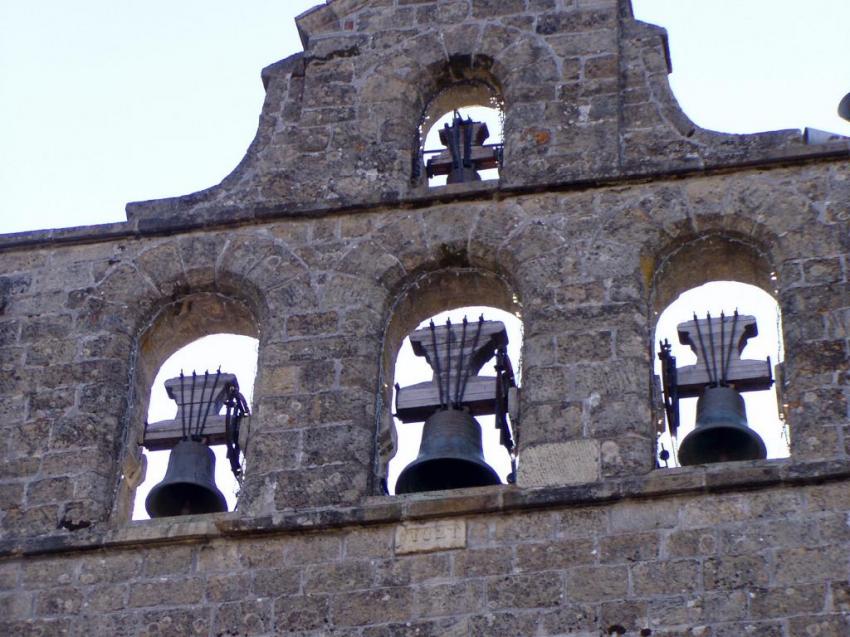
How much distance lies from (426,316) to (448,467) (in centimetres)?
126

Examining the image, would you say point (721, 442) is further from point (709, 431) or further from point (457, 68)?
point (457, 68)

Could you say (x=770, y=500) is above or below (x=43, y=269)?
below

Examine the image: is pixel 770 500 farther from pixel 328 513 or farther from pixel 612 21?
pixel 612 21

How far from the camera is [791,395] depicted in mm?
14703

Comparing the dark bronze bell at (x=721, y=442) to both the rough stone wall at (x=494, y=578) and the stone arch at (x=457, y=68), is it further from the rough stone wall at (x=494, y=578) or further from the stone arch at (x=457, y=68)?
the stone arch at (x=457, y=68)

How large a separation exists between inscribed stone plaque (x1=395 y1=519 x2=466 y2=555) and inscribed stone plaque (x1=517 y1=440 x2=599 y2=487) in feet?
1.42

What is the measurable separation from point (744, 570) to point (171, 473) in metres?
3.41

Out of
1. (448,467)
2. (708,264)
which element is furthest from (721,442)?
(448,467)

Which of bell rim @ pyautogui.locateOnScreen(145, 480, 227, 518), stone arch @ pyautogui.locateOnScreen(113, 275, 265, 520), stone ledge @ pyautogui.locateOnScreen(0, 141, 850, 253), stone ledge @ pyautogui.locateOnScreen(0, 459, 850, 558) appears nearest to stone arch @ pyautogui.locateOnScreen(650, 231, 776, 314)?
stone ledge @ pyautogui.locateOnScreen(0, 141, 850, 253)

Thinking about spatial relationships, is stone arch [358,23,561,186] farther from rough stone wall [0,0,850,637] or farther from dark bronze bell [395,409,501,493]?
dark bronze bell [395,409,501,493]

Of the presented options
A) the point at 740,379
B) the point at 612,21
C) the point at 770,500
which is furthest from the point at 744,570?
the point at 612,21

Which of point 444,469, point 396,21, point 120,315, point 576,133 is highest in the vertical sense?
point 396,21

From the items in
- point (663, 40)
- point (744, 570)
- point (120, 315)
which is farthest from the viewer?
point (663, 40)

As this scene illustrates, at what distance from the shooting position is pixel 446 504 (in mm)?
14414
